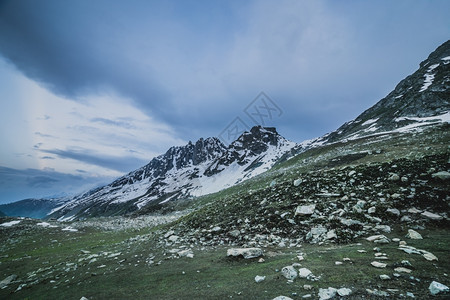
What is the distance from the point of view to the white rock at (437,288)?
14.6 ft

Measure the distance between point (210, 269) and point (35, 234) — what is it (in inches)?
Result: 1456

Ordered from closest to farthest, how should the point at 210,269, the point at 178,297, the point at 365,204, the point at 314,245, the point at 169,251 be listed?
the point at 178,297, the point at 210,269, the point at 314,245, the point at 365,204, the point at 169,251

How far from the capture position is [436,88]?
8881cm

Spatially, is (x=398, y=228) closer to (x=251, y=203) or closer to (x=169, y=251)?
(x=251, y=203)

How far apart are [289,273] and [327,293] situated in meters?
1.53

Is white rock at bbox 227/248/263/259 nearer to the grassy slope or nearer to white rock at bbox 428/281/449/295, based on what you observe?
the grassy slope

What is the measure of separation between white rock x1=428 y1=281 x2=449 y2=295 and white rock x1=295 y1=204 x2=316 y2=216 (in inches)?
302

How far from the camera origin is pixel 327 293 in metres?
5.09

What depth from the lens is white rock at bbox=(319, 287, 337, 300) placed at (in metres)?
4.96

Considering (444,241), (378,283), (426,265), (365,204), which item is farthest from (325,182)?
(378,283)

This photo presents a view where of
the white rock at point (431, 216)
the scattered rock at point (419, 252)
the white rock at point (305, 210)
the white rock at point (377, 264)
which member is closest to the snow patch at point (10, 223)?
the white rock at point (305, 210)

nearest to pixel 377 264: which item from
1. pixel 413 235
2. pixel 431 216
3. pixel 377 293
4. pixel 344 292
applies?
pixel 377 293

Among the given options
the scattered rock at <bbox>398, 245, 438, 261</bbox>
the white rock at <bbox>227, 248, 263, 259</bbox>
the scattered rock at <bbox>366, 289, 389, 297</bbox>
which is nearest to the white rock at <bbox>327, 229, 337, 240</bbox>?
the scattered rock at <bbox>398, 245, 438, 261</bbox>

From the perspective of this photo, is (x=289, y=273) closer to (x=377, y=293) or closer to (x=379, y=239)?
(x=377, y=293)
